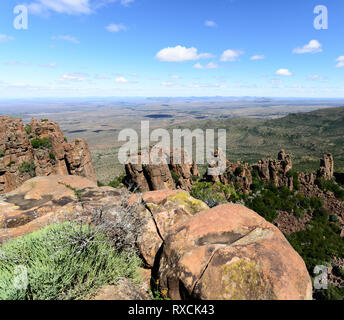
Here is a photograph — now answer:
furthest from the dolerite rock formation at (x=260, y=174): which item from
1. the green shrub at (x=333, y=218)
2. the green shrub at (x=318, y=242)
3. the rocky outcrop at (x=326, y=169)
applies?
the green shrub at (x=318, y=242)

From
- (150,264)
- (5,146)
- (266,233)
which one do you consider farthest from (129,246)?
(5,146)

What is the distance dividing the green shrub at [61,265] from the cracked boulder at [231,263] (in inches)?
59.9

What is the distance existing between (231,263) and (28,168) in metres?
34.4

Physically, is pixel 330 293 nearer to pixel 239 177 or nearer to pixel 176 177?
pixel 176 177

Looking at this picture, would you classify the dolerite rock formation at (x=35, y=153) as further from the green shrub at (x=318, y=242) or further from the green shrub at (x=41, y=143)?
Answer: the green shrub at (x=318, y=242)

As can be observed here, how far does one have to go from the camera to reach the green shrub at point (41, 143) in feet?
108

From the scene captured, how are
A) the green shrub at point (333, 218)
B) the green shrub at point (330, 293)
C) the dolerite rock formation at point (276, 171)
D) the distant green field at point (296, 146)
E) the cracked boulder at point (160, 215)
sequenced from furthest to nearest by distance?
the distant green field at point (296, 146), the dolerite rock formation at point (276, 171), the green shrub at point (333, 218), the green shrub at point (330, 293), the cracked boulder at point (160, 215)

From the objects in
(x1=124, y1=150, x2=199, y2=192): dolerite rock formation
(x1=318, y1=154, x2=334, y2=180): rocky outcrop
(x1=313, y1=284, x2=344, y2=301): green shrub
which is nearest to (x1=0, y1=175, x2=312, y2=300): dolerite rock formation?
(x1=124, y1=150, x2=199, y2=192): dolerite rock formation

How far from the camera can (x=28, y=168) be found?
3077 cm

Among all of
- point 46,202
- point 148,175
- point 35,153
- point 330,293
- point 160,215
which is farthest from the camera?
point 148,175

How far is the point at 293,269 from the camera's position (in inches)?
203

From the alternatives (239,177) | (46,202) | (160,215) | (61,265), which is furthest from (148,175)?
(61,265)
